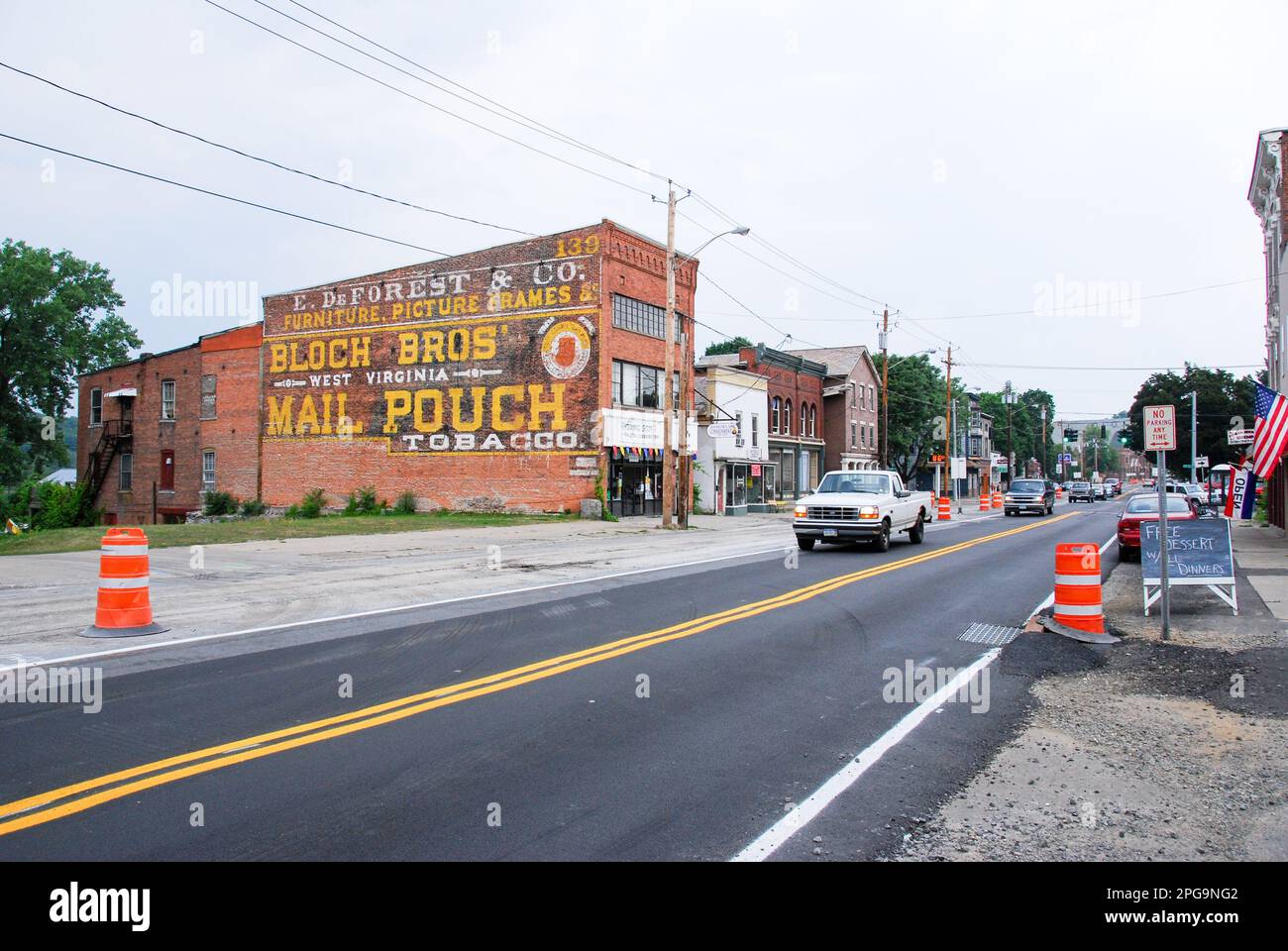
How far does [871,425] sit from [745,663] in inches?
2388

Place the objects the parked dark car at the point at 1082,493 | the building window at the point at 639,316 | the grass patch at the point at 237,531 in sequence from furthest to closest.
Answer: the parked dark car at the point at 1082,493
the building window at the point at 639,316
the grass patch at the point at 237,531

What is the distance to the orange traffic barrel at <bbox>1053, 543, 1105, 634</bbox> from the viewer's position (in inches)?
402

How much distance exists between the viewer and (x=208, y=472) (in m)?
46.2

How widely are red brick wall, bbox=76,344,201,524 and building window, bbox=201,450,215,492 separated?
9.1 inches

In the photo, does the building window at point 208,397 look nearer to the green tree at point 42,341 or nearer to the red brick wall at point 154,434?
the red brick wall at point 154,434

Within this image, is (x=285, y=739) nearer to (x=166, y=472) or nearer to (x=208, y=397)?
(x=208, y=397)

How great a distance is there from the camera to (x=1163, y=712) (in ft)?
23.1

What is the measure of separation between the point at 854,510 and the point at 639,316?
2033 cm

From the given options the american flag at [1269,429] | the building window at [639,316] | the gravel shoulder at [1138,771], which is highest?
the building window at [639,316]

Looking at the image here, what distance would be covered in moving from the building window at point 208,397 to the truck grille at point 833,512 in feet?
122

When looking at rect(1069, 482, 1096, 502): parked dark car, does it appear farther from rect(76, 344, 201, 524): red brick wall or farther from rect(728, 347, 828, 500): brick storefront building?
rect(76, 344, 201, 524): red brick wall

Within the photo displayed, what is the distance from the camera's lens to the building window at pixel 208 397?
46125 millimetres

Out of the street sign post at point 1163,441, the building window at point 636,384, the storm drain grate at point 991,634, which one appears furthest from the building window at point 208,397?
the street sign post at point 1163,441
